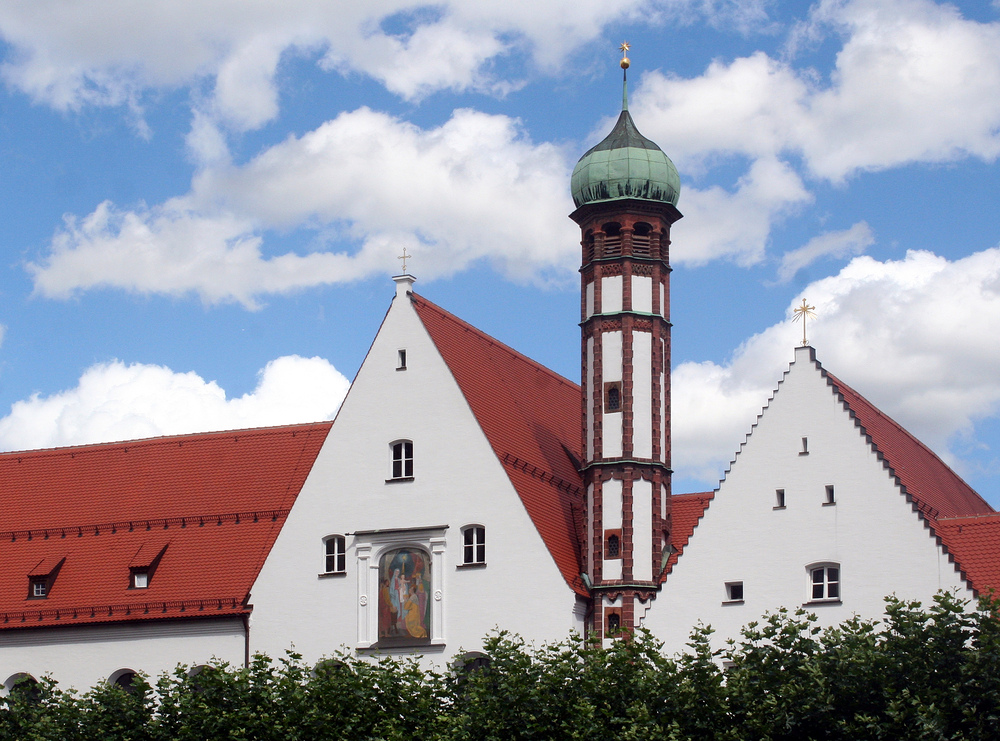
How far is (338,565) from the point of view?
5184cm

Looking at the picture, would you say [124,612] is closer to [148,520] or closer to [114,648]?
[114,648]

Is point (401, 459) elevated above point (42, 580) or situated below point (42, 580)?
above

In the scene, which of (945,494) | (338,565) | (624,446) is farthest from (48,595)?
(945,494)

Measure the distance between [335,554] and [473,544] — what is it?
14.8 feet

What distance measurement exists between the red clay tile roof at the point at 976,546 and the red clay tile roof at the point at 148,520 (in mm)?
20972

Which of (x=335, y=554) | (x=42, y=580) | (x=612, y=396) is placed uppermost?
(x=612, y=396)

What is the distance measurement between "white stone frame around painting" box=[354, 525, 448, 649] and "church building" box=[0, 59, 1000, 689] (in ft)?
0.21

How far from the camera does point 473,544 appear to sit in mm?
50281

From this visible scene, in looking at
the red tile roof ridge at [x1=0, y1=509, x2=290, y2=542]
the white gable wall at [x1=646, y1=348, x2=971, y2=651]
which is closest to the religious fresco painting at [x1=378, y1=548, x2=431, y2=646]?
the red tile roof ridge at [x1=0, y1=509, x2=290, y2=542]

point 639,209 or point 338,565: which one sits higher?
point 639,209

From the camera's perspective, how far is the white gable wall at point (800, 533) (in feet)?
148

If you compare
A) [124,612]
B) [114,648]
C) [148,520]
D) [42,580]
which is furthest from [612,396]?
[42,580]

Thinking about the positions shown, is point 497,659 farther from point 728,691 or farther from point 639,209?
point 639,209

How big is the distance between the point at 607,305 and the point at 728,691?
17.9 meters
